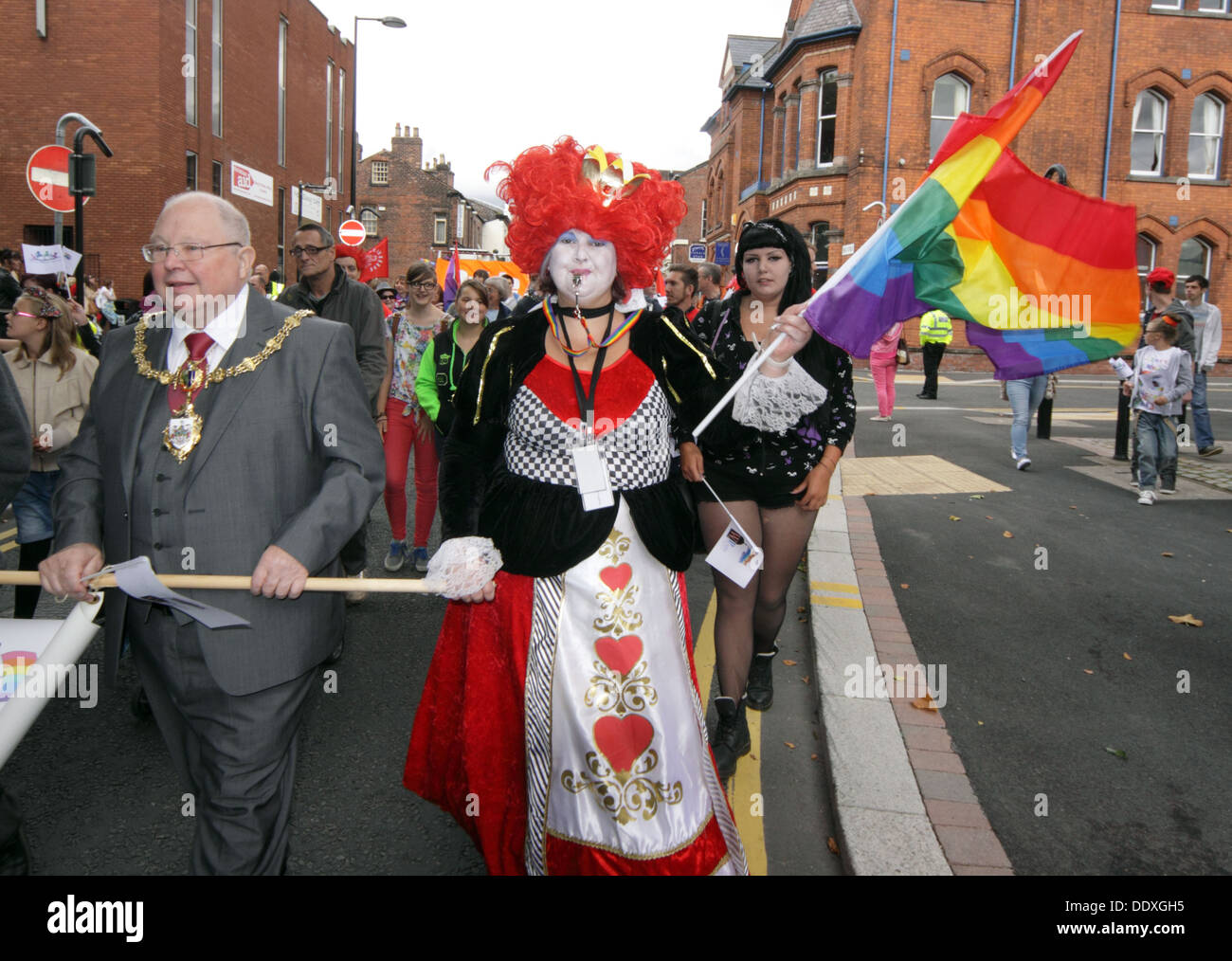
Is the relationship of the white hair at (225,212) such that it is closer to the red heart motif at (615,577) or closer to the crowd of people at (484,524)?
the crowd of people at (484,524)

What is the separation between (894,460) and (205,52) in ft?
80.7

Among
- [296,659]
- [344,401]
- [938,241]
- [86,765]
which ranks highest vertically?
[938,241]

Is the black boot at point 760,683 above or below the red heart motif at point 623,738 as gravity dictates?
below

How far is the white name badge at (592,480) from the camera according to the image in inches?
108

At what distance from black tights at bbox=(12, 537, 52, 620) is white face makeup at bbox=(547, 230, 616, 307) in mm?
3587

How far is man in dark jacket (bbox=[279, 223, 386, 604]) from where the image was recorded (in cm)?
589

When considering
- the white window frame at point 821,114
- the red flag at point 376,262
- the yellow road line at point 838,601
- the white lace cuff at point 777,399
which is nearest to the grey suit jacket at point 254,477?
the white lace cuff at point 777,399

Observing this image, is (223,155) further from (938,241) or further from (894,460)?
(938,241)

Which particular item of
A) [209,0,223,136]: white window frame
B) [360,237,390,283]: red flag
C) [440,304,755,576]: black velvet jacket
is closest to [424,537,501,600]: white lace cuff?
[440,304,755,576]: black velvet jacket

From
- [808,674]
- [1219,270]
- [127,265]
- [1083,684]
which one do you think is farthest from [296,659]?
[1219,270]

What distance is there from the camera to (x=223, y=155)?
Answer: 90.6ft

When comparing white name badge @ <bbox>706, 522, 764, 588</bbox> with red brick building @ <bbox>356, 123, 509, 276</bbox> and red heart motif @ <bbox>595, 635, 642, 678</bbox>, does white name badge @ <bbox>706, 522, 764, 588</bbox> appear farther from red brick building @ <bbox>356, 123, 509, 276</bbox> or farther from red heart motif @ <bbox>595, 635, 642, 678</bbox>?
red brick building @ <bbox>356, 123, 509, 276</bbox>

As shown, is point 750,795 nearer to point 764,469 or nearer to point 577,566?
point 764,469

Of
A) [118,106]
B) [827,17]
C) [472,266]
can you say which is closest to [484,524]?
[472,266]
